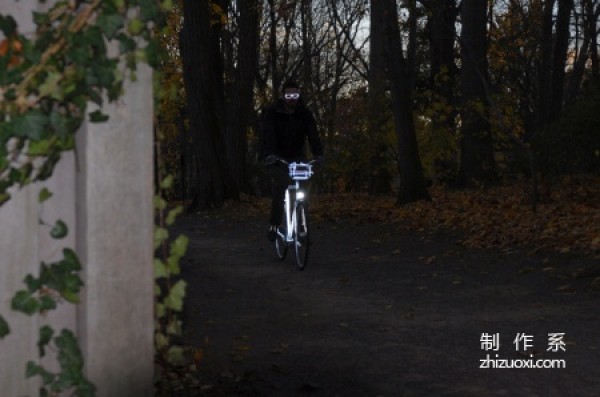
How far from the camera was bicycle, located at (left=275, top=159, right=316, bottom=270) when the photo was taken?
37.9 ft

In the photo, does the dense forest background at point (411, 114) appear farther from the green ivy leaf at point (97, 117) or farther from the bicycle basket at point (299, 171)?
the green ivy leaf at point (97, 117)

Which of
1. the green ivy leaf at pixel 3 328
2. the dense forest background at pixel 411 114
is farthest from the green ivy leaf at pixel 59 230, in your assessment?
the dense forest background at pixel 411 114

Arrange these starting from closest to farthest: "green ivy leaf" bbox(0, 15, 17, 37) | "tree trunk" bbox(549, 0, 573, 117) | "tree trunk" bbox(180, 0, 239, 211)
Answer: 1. "green ivy leaf" bbox(0, 15, 17, 37)
2. "tree trunk" bbox(180, 0, 239, 211)
3. "tree trunk" bbox(549, 0, 573, 117)

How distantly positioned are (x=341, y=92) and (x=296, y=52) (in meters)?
5.83

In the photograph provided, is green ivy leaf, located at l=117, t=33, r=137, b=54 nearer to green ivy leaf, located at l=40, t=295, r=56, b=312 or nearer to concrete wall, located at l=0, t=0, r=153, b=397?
concrete wall, located at l=0, t=0, r=153, b=397

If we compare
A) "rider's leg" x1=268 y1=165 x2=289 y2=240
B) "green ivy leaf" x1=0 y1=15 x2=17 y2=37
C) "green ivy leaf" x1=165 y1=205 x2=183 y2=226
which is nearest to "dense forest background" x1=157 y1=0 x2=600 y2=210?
"rider's leg" x1=268 y1=165 x2=289 y2=240

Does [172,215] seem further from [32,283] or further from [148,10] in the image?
[148,10]

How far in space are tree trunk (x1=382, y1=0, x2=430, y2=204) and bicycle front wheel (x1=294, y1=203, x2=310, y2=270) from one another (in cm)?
927

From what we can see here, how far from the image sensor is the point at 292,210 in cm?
1198

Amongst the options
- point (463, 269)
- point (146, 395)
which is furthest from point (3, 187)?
point (463, 269)

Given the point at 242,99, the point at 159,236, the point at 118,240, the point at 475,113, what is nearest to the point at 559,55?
the point at 475,113

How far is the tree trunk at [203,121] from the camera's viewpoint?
24.1m

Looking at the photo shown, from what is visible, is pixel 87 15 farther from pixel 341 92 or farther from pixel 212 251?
pixel 341 92

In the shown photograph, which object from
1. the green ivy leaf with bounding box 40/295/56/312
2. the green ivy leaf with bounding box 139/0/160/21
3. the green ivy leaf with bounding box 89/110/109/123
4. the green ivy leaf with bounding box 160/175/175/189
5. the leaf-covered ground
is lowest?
the leaf-covered ground
